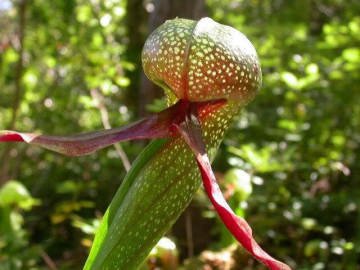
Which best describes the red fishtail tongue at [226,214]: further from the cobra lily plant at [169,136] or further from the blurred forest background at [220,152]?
the blurred forest background at [220,152]

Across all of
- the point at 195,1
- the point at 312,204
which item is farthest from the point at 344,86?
the point at 195,1

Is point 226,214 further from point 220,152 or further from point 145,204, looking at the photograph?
point 220,152

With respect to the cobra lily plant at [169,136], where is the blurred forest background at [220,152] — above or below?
below

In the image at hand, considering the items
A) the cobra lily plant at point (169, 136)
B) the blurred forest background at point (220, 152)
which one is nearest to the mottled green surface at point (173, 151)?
the cobra lily plant at point (169, 136)

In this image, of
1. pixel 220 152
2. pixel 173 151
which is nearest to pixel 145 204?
pixel 173 151

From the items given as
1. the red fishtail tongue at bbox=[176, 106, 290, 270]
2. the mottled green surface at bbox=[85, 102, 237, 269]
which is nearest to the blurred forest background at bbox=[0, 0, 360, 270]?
the mottled green surface at bbox=[85, 102, 237, 269]

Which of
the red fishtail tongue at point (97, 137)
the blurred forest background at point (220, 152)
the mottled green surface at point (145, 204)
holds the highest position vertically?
the red fishtail tongue at point (97, 137)
